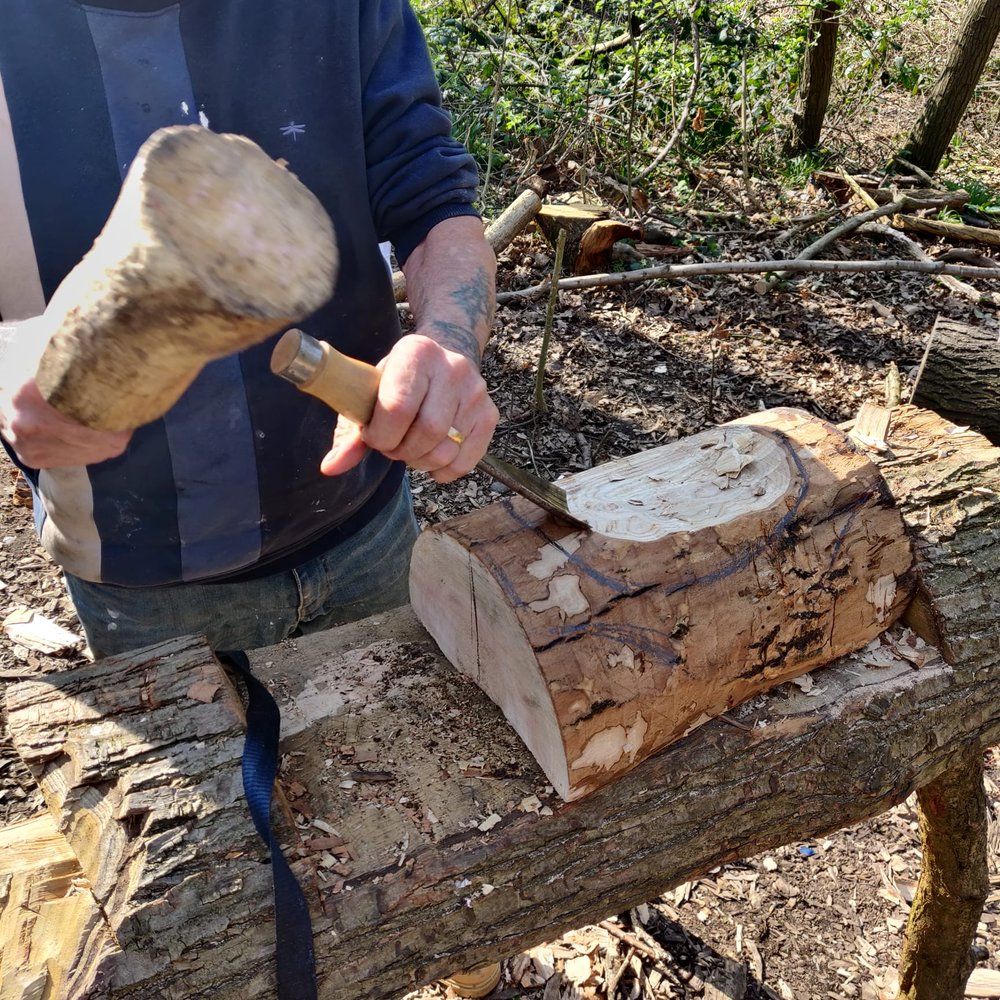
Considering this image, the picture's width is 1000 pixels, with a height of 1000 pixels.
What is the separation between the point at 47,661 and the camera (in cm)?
314

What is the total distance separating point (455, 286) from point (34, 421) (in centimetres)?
83

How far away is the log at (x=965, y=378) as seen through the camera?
11.5ft

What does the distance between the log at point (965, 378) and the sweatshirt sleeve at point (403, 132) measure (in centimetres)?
246

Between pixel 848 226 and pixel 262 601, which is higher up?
pixel 262 601

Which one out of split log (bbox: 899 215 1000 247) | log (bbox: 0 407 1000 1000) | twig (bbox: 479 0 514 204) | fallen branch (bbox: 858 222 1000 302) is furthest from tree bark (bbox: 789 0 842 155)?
log (bbox: 0 407 1000 1000)

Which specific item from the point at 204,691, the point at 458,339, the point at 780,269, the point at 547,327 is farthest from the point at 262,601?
the point at 780,269

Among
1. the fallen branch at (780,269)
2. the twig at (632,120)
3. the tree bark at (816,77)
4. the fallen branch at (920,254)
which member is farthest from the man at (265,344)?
the tree bark at (816,77)

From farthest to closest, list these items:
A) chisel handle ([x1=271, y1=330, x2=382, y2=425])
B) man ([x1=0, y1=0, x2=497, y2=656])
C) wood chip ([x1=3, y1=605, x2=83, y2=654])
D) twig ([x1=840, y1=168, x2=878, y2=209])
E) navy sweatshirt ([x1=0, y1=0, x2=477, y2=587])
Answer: twig ([x1=840, y1=168, x2=878, y2=209])
wood chip ([x1=3, y1=605, x2=83, y2=654])
navy sweatshirt ([x1=0, y1=0, x2=477, y2=587])
man ([x1=0, y1=0, x2=497, y2=656])
chisel handle ([x1=271, y1=330, x2=382, y2=425])

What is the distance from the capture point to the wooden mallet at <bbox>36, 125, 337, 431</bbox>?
105 centimetres

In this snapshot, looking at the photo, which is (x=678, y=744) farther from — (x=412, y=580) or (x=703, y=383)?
(x=703, y=383)

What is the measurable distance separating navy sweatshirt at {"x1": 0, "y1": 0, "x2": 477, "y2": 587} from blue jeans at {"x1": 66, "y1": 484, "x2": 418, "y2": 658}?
0.08 m

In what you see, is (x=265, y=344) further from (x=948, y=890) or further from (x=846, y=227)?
(x=846, y=227)

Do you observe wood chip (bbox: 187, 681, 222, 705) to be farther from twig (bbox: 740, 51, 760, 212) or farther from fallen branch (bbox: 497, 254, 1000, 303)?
twig (bbox: 740, 51, 760, 212)

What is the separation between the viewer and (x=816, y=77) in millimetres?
6543
